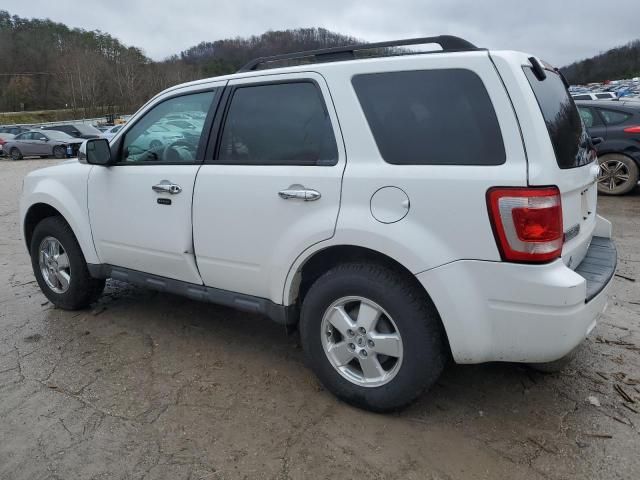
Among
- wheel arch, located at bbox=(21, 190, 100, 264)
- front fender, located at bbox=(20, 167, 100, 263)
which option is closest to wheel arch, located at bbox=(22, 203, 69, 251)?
wheel arch, located at bbox=(21, 190, 100, 264)

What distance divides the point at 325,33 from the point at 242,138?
17.2ft

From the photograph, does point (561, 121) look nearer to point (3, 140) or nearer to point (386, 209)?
point (386, 209)

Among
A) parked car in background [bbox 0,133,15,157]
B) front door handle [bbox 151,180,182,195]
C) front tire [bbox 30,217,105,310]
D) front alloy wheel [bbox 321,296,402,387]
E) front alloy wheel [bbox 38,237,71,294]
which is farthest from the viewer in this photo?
parked car in background [bbox 0,133,15,157]

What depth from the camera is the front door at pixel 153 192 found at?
3.41 metres

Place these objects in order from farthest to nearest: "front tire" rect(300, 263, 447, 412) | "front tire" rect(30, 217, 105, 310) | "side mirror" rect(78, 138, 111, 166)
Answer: "front tire" rect(30, 217, 105, 310), "side mirror" rect(78, 138, 111, 166), "front tire" rect(300, 263, 447, 412)

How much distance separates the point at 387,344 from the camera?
8.83ft

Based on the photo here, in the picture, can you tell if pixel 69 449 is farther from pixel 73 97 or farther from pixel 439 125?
pixel 73 97

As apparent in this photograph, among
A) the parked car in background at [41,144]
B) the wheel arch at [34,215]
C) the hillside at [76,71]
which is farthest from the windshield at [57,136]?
the hillside at [76,71]

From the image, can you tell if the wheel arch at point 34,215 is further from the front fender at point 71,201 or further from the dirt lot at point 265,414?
the dirt lot at point 265,414

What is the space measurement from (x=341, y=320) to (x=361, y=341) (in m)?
0.15

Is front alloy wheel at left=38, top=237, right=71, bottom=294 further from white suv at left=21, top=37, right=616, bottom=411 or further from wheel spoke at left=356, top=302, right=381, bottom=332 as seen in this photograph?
wheel spoke at left=356, top=302, right=381, bottom=332

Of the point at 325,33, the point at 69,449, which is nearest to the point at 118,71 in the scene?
the point at 325,33

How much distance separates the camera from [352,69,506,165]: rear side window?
2406mm

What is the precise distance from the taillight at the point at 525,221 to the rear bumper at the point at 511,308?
0.21 ft
